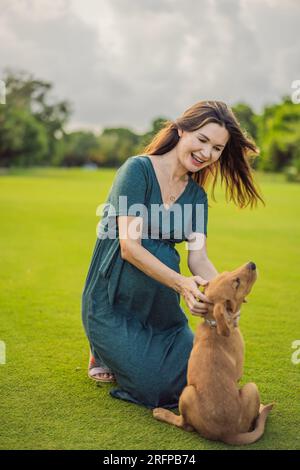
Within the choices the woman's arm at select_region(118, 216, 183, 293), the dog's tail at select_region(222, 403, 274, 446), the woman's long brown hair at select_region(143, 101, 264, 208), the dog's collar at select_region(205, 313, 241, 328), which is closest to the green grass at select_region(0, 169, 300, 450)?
the dog's tail at select_region(222, 403, 274, 446)

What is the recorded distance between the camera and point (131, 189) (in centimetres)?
487

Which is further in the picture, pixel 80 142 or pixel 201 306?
pixel 80 142

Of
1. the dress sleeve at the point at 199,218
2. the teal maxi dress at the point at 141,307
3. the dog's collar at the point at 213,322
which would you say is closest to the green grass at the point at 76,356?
the teal maxi dress at the point at 141,307

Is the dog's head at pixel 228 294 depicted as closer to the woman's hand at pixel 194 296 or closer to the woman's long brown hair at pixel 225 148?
the woman's hand at pixel 194 296

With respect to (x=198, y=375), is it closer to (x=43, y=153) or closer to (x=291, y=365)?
(x=291, y=365)

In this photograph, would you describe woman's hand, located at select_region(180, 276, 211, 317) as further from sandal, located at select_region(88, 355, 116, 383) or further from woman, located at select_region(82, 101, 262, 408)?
sandal, located at select_region(88, 355, 116, 383)

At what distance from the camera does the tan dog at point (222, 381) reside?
4.05 meters

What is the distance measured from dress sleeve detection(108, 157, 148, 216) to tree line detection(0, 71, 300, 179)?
187ft

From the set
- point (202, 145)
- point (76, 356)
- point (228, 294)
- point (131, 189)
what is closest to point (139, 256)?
point (131, 189)

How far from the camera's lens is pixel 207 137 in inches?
191

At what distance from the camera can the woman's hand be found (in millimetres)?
4188
